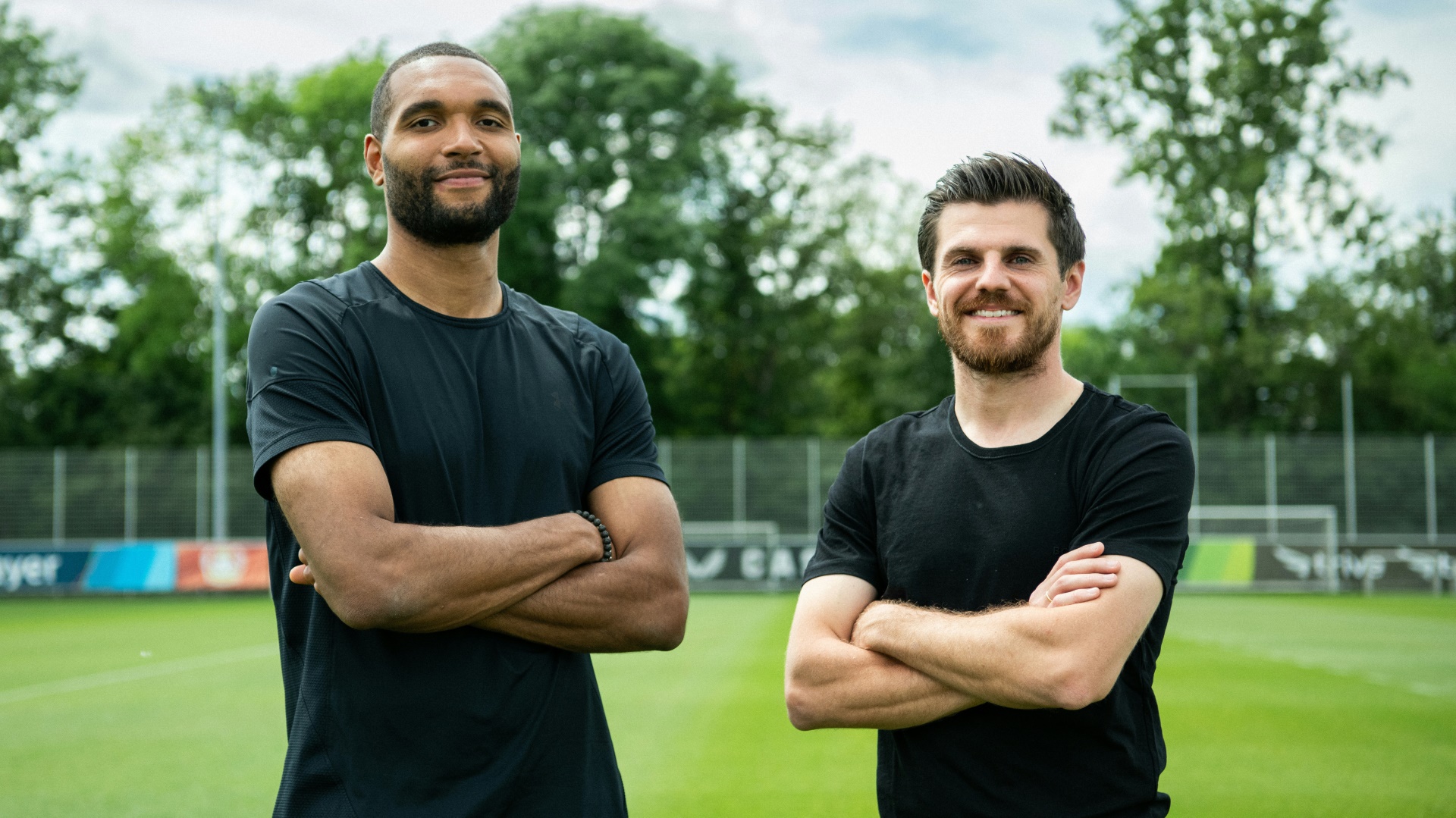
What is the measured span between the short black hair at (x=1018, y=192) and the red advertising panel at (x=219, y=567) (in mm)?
22556

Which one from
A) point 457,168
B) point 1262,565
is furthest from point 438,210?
point 1262,565

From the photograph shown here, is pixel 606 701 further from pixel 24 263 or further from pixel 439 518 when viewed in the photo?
pixel 24 263

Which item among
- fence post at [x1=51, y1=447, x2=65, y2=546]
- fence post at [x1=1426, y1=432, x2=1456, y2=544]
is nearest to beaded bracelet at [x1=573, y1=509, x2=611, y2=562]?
fence post at [x1=51, y1=447, x2=65, y2=546]

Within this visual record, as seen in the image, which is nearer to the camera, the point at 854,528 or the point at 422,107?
the point at 422,107

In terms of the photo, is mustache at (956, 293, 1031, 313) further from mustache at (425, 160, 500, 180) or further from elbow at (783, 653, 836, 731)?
mustache at (425, 160, 500, 180)

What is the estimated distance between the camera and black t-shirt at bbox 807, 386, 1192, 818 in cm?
266

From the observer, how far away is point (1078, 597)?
2621 mm

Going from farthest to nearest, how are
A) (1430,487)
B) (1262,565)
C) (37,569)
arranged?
1. (1430,487)
2. (37,569)
3. (1262,565)

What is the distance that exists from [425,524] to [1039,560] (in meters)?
1.35

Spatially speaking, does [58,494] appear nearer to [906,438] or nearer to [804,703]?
[804,703]

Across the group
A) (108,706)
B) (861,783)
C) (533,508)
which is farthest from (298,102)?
(533,508)

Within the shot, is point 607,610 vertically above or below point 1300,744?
above

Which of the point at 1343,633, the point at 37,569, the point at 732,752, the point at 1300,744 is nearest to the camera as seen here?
the point at 732,752

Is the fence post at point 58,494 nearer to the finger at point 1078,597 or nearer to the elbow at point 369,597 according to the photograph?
the elbow at point 369,597
